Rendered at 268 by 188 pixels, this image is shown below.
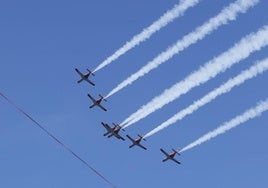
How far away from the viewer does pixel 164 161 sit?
156m

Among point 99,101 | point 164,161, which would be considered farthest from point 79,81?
point 164,161

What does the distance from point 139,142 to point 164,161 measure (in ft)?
13.8

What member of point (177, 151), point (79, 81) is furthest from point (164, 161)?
point (79, 81)

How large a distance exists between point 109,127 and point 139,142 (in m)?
4.58

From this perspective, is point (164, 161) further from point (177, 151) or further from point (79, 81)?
point (79, 81)

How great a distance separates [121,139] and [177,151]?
7661 mm

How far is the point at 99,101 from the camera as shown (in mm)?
158500

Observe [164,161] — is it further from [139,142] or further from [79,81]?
[79,81]

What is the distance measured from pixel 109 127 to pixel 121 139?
2253 mm

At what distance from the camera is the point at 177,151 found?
155125mm

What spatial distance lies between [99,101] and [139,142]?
804 cm

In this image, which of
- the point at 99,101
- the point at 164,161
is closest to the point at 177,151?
the point at 164,161

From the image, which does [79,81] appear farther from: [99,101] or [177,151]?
[177,151]

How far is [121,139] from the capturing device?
514ft
